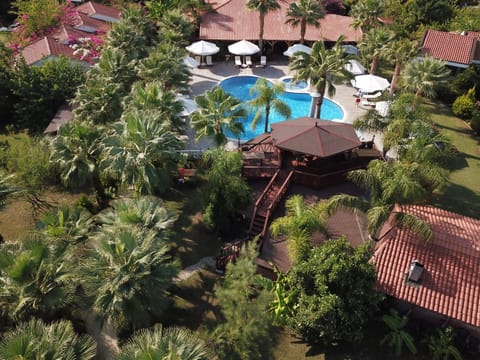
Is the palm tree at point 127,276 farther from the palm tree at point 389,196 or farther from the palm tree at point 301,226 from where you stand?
the palm tree at point 389,196

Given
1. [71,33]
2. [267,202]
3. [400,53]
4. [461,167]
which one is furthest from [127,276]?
[71,33]

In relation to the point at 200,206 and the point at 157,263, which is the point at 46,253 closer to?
the point at 157,263

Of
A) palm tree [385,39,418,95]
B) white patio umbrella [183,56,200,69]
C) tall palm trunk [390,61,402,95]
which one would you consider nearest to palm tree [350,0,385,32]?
palm tree [385,39,418,95]

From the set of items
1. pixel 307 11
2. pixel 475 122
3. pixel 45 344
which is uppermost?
pixel 307 11

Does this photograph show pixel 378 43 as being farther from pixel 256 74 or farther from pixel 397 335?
pixel 397 335

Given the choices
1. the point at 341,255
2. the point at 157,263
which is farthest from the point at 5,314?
the point at 341,255

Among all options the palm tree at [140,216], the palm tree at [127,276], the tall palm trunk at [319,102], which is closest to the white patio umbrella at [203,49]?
the tall palm trunk at [319,102]
